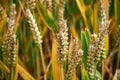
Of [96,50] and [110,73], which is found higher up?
[96,50]

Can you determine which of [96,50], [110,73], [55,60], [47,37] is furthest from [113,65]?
[96,50]

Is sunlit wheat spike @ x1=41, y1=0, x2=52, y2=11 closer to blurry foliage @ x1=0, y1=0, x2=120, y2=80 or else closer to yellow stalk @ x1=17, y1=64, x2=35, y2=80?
blurry foliage @ x1=0, y1=0, x2=120, y2=80

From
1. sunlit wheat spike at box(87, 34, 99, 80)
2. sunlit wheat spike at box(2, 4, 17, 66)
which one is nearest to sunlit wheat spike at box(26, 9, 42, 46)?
sunlit wheat spike at box(2, 4, 17, 66)

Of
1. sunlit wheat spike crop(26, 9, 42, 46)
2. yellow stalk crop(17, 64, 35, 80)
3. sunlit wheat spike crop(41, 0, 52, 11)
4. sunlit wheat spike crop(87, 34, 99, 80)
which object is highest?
sunlit wheat spike crop(41, 0, 52, 11)

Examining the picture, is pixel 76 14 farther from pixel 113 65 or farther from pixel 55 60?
pixel 55 60

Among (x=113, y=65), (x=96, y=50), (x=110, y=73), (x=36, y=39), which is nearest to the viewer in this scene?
(x=96, y=50)

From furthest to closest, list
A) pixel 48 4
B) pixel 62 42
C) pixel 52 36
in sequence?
pixel 52 36
pixel 48 4
pixel 62 42

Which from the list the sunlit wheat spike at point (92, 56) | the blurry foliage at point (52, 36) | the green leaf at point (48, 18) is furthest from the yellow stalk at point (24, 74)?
the sunlit wheat spike at point (92, 56)

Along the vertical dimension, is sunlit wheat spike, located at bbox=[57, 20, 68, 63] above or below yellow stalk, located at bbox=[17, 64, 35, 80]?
above

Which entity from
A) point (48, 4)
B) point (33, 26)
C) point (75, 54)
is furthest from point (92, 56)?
point (48, 4)

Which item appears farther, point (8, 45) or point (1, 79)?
point (1, 79)

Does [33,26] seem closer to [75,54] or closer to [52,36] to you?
[75,54]
